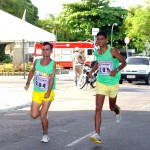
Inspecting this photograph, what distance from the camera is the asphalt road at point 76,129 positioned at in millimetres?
8688

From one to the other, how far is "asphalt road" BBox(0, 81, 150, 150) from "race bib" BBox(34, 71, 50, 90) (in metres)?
0.96

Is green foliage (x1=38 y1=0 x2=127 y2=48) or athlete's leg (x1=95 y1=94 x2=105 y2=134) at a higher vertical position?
green foliage (x1=38 y1=0 x2=127 y2=48)

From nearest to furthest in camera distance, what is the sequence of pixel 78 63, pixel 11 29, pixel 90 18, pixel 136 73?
pixel 11 29 < pixel 78 63 < pixel 136 73 < pixel 90 18

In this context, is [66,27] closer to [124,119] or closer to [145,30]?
[145,30]

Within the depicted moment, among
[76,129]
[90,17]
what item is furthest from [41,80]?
[90,17]

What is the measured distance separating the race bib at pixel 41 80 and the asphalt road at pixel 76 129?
3.14 ft

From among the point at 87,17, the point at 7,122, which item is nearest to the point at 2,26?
the point at 7,122

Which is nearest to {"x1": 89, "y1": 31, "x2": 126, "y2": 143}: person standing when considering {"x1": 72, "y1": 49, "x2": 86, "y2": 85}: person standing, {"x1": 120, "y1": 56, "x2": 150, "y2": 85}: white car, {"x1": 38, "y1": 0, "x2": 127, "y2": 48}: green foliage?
{"x1": 72, "y1": 49, "x2": 86, "y2": 85}: person standing

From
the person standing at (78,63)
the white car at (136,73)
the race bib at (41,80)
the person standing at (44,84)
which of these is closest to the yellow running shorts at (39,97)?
the person standing at (44,84)

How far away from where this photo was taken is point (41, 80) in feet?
29.0

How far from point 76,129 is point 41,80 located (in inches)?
84.5

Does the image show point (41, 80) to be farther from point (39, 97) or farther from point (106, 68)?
point (106, 68)

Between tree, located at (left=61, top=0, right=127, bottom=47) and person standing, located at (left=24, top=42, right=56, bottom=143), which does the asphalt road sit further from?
tree, located at (left=61, top=0, right=127, bottom=47)

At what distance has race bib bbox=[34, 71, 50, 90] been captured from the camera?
880cm
